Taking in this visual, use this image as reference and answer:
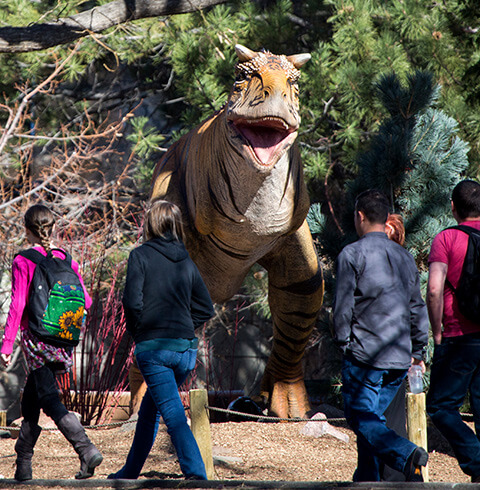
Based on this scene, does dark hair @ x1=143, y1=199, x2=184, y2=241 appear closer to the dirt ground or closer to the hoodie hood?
the hoodie hood

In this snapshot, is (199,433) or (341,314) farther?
(199,433)

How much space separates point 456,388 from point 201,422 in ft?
4.43

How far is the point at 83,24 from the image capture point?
18.7 feet

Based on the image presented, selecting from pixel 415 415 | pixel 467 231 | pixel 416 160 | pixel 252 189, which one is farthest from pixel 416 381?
pixel 416 160

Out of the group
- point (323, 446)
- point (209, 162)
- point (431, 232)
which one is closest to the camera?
point (209, 162)

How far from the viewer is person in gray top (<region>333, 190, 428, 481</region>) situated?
3.17 meters

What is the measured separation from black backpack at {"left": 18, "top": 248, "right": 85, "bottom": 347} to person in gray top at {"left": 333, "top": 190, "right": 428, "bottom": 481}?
1.35m

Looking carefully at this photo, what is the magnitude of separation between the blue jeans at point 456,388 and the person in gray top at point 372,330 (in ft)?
0.57

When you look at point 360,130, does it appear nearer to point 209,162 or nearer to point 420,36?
point 420,36

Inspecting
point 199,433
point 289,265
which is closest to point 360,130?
point 289,265

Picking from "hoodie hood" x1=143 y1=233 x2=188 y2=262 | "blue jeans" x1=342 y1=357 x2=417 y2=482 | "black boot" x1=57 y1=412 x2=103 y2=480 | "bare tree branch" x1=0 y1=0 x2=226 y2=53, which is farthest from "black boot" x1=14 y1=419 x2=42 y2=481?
"bare tree branch" x1=0 y1=0 x2=226 y2=53

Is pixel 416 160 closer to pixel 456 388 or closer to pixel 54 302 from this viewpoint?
pixel 456 388

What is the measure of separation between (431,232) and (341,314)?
290cm

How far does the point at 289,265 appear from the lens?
5.32 m
